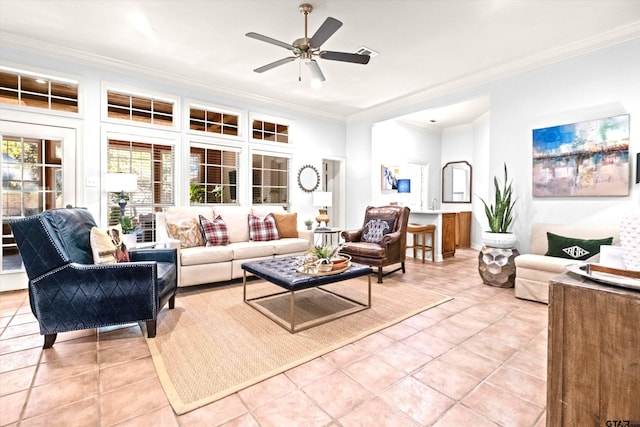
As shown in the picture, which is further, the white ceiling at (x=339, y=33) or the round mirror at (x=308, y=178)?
the round mirror at (x=308, y=178)

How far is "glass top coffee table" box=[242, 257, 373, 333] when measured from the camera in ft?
8.29

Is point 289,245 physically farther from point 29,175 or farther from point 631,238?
point 631,238

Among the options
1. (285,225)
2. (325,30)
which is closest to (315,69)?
(325,30)

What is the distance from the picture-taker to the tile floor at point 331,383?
1550mm

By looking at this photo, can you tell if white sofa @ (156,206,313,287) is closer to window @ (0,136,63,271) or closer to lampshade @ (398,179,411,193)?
window @ (0,136,63,271)

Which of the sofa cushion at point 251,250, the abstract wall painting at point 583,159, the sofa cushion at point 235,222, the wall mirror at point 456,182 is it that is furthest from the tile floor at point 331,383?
the wall mirror at point 456,182

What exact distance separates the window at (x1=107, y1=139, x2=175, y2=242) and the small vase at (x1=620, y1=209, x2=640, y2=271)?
4.91 meters

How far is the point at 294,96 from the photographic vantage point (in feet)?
17.8

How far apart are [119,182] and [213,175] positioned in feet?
5.33

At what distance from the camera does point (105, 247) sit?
248 centimetres

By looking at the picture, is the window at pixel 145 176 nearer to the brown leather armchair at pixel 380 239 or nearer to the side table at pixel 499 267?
the brown leather armchair at pixel 380 239

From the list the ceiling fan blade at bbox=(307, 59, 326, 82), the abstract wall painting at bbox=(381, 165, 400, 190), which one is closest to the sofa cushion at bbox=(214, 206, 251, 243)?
the ceiling fan blade at bbox=(307, 59, 326, 82)

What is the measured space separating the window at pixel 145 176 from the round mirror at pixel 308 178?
232cm

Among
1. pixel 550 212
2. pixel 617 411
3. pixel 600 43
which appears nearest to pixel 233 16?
pixel 617 411
